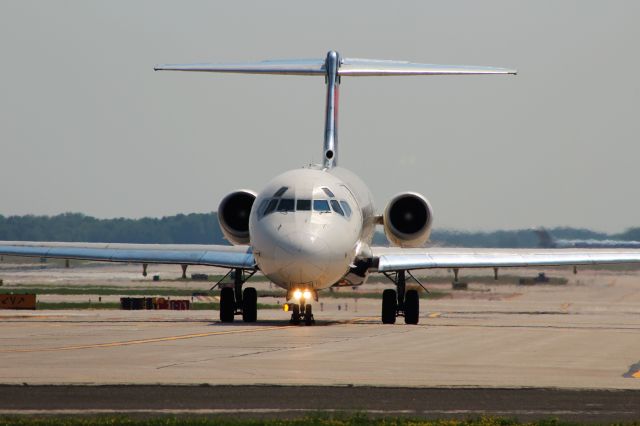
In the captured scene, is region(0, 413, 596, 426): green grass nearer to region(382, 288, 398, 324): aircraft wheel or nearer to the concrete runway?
the concrete runway

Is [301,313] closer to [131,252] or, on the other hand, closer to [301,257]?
[301,257]

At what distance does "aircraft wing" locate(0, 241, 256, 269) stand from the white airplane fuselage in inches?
121

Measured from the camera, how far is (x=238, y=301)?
31141 millimetres

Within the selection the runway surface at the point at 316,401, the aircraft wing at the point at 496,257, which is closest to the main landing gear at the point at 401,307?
the aircraft wing at the point at 496,257

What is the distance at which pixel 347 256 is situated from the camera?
2777cm

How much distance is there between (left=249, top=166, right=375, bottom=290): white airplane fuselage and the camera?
85.9 ft

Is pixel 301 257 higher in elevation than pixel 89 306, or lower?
higher

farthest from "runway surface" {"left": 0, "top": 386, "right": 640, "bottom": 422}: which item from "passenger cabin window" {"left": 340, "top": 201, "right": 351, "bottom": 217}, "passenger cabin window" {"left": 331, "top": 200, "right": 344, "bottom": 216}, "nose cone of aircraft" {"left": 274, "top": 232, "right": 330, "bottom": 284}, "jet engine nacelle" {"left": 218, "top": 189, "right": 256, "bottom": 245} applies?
"jet engine nacelle" {"left": 218, "top": 189, "right": 256, "bottom": 245}

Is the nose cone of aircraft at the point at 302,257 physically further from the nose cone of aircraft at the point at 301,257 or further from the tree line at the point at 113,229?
the tree line at the point at 113,229

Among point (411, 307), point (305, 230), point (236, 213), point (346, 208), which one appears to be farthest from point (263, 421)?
point (236, 213)

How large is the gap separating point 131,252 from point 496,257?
9.25m

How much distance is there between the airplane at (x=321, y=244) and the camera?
2672 cm

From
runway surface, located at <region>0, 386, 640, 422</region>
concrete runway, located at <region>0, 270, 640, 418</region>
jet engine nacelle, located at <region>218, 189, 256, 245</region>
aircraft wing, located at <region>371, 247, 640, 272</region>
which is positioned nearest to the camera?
runway surface, located at <region>0, 386, 640, 422</region>

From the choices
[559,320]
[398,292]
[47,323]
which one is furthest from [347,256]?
[559,320]
